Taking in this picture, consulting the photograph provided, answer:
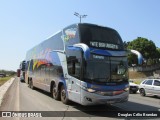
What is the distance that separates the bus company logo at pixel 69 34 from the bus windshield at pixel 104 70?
2.24 meters

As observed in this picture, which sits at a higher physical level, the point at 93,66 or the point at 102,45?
the point at 102,45

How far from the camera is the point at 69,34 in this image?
16.5 meters

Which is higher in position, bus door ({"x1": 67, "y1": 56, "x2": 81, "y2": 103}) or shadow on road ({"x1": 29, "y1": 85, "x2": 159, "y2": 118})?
bus door ({"x1": 67, "y1": 56, "x2": 81, "y2": 103})

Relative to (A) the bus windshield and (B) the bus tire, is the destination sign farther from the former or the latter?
(B) the bus tire

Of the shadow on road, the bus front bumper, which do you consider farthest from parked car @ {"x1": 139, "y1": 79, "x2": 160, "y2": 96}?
the bus front bumper

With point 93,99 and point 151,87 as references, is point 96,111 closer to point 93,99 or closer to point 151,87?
point 93,99

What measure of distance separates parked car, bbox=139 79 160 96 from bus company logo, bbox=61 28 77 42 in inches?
396

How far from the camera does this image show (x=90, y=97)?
13.7 m

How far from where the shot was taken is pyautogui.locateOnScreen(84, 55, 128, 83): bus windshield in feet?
45.6

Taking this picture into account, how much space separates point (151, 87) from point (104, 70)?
12.0 meters

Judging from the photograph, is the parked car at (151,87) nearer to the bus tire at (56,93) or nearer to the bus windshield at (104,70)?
the bus tire at (56,93)

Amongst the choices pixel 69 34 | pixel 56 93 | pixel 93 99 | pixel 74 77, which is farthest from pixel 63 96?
pixel 93 99

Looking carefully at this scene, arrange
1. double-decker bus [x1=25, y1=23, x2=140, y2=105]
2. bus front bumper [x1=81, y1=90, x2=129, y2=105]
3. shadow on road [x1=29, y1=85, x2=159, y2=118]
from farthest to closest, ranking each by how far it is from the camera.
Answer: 1. double-decker bus [x1=25, y1=23, x2=140, y2=105]
2. bus front bumper [x1=81, y1=90, x2=129, y2=105]
3. shadow on road [x1=29, y1=85, x2=159, y2=118]

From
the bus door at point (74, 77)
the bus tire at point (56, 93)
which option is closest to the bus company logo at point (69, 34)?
→ the bus door at point (74, 77)
